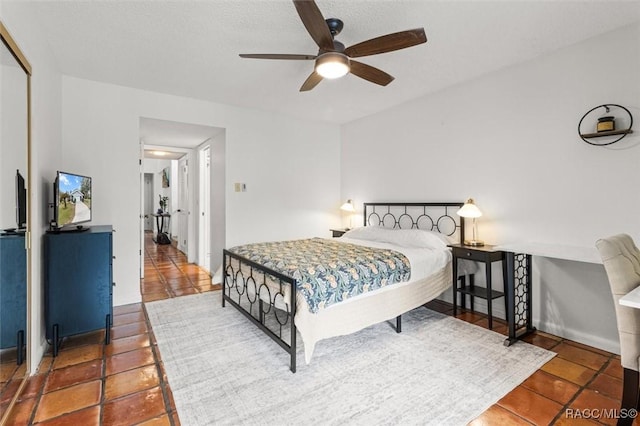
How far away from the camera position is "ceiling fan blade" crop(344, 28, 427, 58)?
2.05m

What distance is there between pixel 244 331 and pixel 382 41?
2.74 meters

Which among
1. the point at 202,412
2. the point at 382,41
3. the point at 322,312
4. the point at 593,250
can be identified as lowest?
the point at 202,412

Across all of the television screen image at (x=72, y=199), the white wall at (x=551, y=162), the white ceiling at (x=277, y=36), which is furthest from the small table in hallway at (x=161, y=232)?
the white wall at (x=551, y=162)

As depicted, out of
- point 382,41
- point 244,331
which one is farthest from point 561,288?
point 244,331

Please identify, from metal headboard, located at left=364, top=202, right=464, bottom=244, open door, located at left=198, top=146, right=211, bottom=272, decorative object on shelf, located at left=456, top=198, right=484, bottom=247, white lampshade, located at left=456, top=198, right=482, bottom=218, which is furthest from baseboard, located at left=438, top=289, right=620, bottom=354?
open door, located at left=198, top=146, right=211, bottom=272

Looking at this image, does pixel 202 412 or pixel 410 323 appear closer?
pixel 202 412

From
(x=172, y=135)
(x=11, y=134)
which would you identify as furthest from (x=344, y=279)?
(x=172, y=135)

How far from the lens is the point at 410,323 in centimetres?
317

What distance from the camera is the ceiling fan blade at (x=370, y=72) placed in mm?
2547

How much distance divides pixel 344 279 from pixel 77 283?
2.23m

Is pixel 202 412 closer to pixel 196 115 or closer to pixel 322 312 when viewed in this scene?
pixel 322 312

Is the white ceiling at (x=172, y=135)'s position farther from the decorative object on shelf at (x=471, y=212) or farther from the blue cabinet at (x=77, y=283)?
the decorative object on shelf at (x=471, y=212)

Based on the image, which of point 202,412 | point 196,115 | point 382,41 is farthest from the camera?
point 196,115

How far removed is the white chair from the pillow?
188cm
